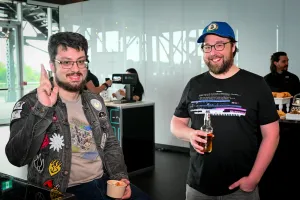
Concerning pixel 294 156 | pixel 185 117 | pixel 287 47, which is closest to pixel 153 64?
pixel 287 47

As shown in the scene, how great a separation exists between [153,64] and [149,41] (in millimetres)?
488

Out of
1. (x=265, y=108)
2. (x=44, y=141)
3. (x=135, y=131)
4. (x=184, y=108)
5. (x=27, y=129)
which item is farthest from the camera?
(x=135, y=131)

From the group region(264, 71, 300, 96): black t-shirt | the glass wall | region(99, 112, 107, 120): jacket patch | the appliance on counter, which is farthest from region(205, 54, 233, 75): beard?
the glass wall

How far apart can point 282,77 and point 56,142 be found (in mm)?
3829

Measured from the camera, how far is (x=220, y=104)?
197cm

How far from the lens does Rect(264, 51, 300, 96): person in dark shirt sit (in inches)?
182

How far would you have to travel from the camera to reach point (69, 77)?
1.79m

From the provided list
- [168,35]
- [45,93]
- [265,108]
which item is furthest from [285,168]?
[168,35]

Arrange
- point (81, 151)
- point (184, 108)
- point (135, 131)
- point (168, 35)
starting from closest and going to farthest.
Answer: point (81, 151) < point (184, 108) < point (135, 131) < point (168, 35)

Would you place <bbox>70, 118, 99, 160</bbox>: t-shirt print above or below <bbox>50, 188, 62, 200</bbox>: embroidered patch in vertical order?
above

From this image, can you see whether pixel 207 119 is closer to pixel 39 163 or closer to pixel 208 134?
pixel 208 134

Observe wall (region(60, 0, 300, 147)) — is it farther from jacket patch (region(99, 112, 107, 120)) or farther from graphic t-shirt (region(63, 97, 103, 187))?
graphic t-shirt (region(63, 97, 103, 187))

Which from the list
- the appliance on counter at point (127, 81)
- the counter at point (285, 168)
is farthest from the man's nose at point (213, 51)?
the appliance on counter at point (127, 81)

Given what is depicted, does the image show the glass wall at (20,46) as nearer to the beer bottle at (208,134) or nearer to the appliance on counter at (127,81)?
the appliance on counter at (127,81)
